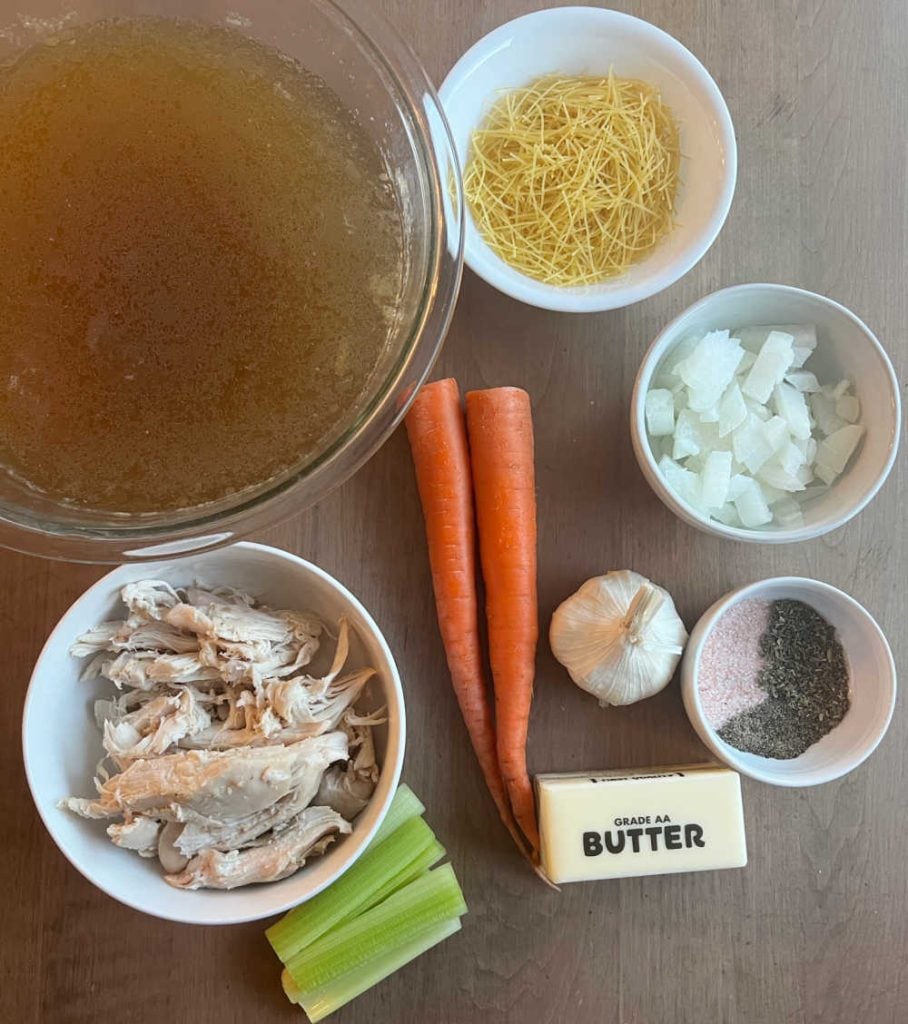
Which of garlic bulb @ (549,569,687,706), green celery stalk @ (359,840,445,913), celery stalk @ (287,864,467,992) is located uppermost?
garlic bulb @ (549,569,687,706)

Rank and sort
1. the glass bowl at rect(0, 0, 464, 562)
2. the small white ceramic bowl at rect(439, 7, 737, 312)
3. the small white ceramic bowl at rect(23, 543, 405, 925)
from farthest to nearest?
1. the small white ceramic bowl at rect(439, 7, 737, 312)
2. the small white ceramic bowl at rect(23, 543, 405, 925)
3. the glass bowl at rect(0, 0, 464, 562)

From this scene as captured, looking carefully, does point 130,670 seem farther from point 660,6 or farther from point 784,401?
point 660,6

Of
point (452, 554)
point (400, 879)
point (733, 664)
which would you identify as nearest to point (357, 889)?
point (400, 879)

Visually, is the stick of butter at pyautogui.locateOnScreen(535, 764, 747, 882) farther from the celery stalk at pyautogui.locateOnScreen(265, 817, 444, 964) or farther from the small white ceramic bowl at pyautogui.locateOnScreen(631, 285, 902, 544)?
the small white ceramic bowl at pyautogui.locateOnScreen(631, 285, 902, 544)

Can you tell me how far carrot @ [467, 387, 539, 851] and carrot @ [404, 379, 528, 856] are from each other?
0.02m

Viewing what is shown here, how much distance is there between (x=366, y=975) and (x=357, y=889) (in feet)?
0.35

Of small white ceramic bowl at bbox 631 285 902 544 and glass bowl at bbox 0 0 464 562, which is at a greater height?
glass bowl at bbox 0 0 464 562

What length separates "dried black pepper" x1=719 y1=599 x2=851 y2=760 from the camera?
1.10 metres

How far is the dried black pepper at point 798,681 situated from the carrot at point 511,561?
0.26 metres

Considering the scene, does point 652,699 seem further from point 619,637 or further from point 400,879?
point 400,879

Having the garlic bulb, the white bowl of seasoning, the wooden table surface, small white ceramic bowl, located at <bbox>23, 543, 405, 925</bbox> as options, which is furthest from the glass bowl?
the white bowl of seasoning

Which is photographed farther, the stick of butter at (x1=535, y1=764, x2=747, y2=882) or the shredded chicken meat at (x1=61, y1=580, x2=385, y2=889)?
the stick of butter at (x1=535, y1=764, x2=747, y2=882)

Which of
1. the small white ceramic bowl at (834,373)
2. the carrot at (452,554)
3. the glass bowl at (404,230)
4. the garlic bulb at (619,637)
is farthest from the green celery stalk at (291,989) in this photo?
the small white ceramic bowl at (834,373)

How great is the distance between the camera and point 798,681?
3.65ft
